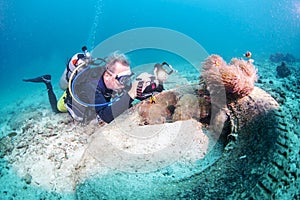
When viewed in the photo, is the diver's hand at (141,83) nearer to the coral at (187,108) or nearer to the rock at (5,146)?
the coral at (187,108)

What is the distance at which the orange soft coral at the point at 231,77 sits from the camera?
3670 mm

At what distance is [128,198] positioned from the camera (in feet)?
9.14

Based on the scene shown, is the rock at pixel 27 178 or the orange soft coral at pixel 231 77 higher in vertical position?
the orange soft coral at pixel 231 77

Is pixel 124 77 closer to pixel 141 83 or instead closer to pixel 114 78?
pixel 114 78

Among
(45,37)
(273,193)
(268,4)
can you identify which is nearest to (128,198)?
(273,193)

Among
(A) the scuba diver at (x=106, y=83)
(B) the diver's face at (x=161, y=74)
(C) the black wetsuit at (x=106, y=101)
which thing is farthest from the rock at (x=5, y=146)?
(B) the diver's face at (x=161, y=74)

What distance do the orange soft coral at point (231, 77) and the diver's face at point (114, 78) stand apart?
169 centimetres

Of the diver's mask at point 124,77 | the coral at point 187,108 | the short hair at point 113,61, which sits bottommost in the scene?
the coral at point 187,108

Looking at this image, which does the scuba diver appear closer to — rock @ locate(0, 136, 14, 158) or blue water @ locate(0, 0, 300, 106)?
rock @ locate(0, 136, 14, 158)

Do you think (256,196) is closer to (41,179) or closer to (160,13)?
(41,179)

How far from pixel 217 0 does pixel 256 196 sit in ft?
286

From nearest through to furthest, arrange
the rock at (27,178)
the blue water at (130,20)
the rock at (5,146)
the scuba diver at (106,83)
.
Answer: the rock at (27,178) → the scuba diver at (106,83) → the rock at (5,146) → the blue water at (130,20)

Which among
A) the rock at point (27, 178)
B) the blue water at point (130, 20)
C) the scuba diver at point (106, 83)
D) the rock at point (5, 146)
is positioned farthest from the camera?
the blue water at point (130, 20)

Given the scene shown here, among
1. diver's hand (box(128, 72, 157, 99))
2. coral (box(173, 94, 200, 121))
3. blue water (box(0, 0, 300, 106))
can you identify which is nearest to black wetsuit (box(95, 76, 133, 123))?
diver's hand (box(128, 72, 157, 99))
